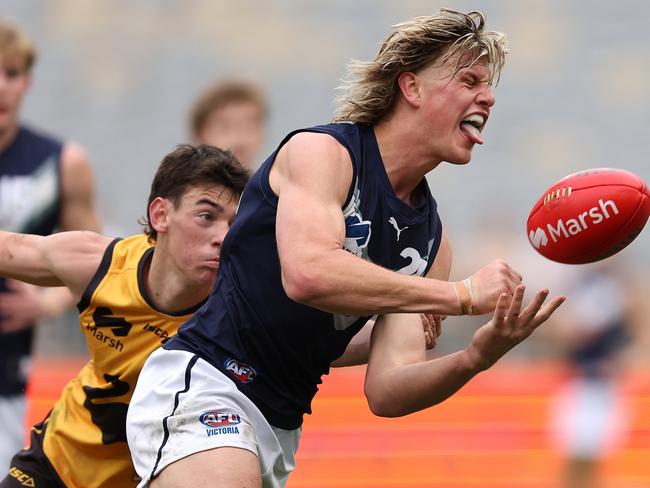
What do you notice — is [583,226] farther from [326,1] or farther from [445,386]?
[326,1]

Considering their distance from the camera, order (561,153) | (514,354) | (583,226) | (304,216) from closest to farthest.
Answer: (304,216) → (583,226) → (514,354) → (561,153)

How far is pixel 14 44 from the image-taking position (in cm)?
653

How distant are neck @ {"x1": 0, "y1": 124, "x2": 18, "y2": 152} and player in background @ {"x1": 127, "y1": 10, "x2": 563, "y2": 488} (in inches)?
106

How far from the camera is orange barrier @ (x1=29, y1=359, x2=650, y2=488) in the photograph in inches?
377

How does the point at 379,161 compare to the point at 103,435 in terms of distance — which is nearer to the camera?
the point at 379,161

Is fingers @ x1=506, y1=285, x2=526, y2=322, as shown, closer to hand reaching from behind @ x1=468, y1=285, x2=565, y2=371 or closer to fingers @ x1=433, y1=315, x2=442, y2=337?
hand reaching from behind @ x1=468, y1=285, x2=565, y2=371

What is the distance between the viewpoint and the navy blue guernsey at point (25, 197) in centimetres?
641

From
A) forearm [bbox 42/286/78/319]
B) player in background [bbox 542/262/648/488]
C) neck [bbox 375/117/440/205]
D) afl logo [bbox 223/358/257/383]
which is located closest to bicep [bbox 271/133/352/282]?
neck [bbox 375/117/440/205]

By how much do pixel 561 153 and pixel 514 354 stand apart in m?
3.07

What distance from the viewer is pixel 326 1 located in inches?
635

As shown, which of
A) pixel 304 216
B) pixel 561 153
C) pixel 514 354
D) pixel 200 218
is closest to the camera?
pixel 304 216

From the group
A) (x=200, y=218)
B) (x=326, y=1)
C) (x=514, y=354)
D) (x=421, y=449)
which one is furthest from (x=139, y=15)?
(x=200, y=218)

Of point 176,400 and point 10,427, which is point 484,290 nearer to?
point 176,400

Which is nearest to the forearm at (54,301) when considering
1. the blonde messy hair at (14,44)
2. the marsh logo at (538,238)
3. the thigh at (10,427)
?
the thigh at (10,427)
